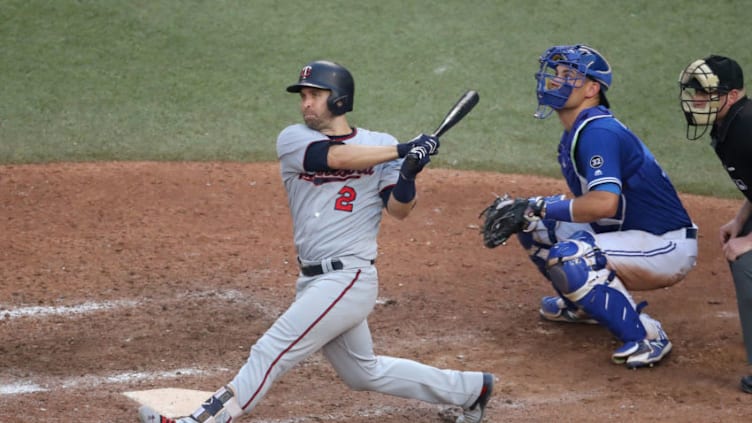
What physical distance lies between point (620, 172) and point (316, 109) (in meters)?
1.65

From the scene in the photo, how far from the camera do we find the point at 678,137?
Answer: 932 centimetres

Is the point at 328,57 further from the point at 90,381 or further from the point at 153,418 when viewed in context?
the point at 153,418

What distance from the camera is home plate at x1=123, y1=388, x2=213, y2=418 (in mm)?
4770

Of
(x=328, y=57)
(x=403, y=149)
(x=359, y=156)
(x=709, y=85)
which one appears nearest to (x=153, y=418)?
(x=359, y=156)

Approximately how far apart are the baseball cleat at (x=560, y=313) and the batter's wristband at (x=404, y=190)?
5.90 feet

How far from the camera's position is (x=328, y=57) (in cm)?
1009

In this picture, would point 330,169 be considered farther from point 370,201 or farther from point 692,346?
point 692,346

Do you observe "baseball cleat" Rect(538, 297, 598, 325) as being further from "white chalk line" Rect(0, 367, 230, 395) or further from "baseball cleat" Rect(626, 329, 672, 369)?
"white chalk line" Rect(0, 367, 230, 395)

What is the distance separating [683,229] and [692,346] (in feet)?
2.03

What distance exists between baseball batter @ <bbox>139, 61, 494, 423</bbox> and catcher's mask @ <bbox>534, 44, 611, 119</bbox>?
1.12 metres

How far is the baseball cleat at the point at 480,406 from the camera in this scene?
4.76 meters

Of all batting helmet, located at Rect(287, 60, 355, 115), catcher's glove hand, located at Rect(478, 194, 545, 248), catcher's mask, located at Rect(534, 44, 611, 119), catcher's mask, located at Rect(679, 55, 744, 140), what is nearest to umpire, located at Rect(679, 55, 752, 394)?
catcher's mask, located at Rect(679, 55, 744, 140)

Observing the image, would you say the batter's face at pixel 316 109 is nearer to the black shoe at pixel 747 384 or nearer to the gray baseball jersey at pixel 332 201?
the gray baseball jersey at pixel 332 201

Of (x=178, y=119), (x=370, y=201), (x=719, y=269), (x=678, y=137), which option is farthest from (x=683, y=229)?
(x=178, y=119)
